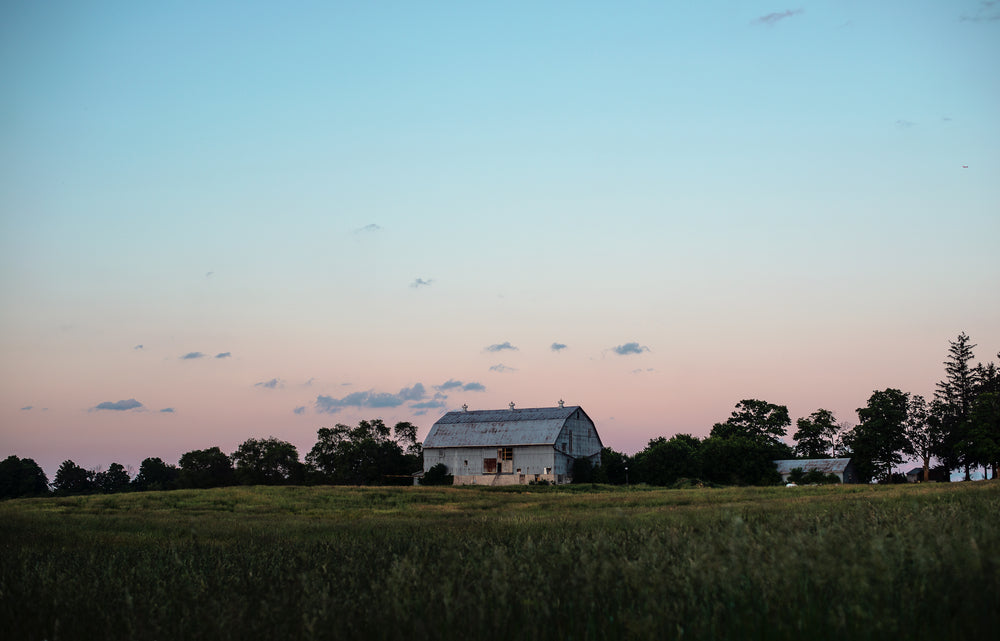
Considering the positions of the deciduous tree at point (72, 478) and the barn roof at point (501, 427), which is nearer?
the barn roof at point (501, 427)

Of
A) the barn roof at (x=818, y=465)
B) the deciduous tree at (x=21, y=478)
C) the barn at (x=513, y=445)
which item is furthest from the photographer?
the deciduous tree at (x=21, y=478)

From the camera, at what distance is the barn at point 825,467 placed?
79.2m

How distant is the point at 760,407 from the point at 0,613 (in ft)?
326

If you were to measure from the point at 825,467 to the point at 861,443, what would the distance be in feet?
16.3

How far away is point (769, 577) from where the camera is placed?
22.5 ft

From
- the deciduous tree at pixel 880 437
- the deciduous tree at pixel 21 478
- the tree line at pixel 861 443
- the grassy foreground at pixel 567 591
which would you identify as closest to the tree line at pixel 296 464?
the deciduous tree at pixel 21 478

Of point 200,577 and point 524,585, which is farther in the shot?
point 200,577

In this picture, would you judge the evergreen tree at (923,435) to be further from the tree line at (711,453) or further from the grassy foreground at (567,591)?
the grassy foreground at (567,591)

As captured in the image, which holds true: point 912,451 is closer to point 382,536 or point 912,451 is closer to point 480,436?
point 480,436

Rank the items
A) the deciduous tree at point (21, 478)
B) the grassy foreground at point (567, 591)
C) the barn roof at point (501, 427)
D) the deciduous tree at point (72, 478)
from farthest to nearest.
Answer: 1. the deciduous tree at point (72, 478)
2. the deciduous tree at point (21, 478)
3. the barn roof at point (501, 427)
4. the grassy foreground at point (567, 591)

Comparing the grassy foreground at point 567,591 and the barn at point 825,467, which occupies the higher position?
the grassy foreground at point 567,591

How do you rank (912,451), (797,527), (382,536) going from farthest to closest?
(912,451) → (382,536) → (797,527)

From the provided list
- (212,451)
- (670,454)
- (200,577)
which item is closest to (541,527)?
(200,577)

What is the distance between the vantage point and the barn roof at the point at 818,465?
79.4 meters
